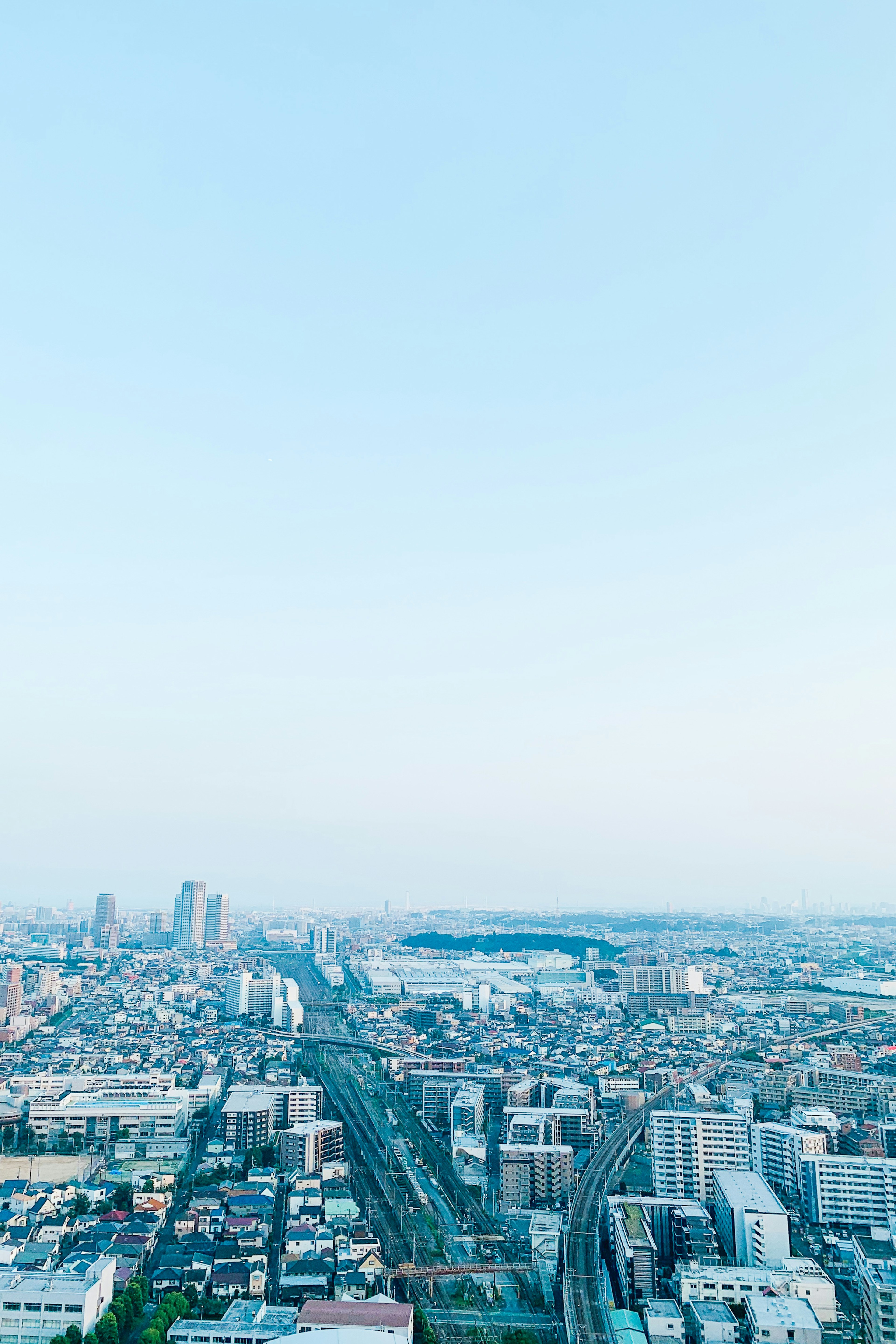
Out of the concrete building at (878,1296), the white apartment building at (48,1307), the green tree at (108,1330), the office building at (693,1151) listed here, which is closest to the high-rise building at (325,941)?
the office building at (693,1151)

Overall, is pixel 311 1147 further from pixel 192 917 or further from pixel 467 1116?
pixel 192 917

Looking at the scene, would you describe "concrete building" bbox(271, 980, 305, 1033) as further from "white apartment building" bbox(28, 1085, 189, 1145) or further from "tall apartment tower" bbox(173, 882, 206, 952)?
"tall apartment tower" bbox(173, 882, 206, 952)

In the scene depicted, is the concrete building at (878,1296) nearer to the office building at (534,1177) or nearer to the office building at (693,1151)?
the office building at (693,1151)

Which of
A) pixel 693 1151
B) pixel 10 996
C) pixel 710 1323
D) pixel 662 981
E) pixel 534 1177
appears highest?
pixel 662 981

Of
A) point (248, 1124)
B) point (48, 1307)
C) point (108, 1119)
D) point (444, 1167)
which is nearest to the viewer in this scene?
point (48, 1307)

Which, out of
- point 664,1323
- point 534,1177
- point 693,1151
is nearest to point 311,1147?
point 534,1177
